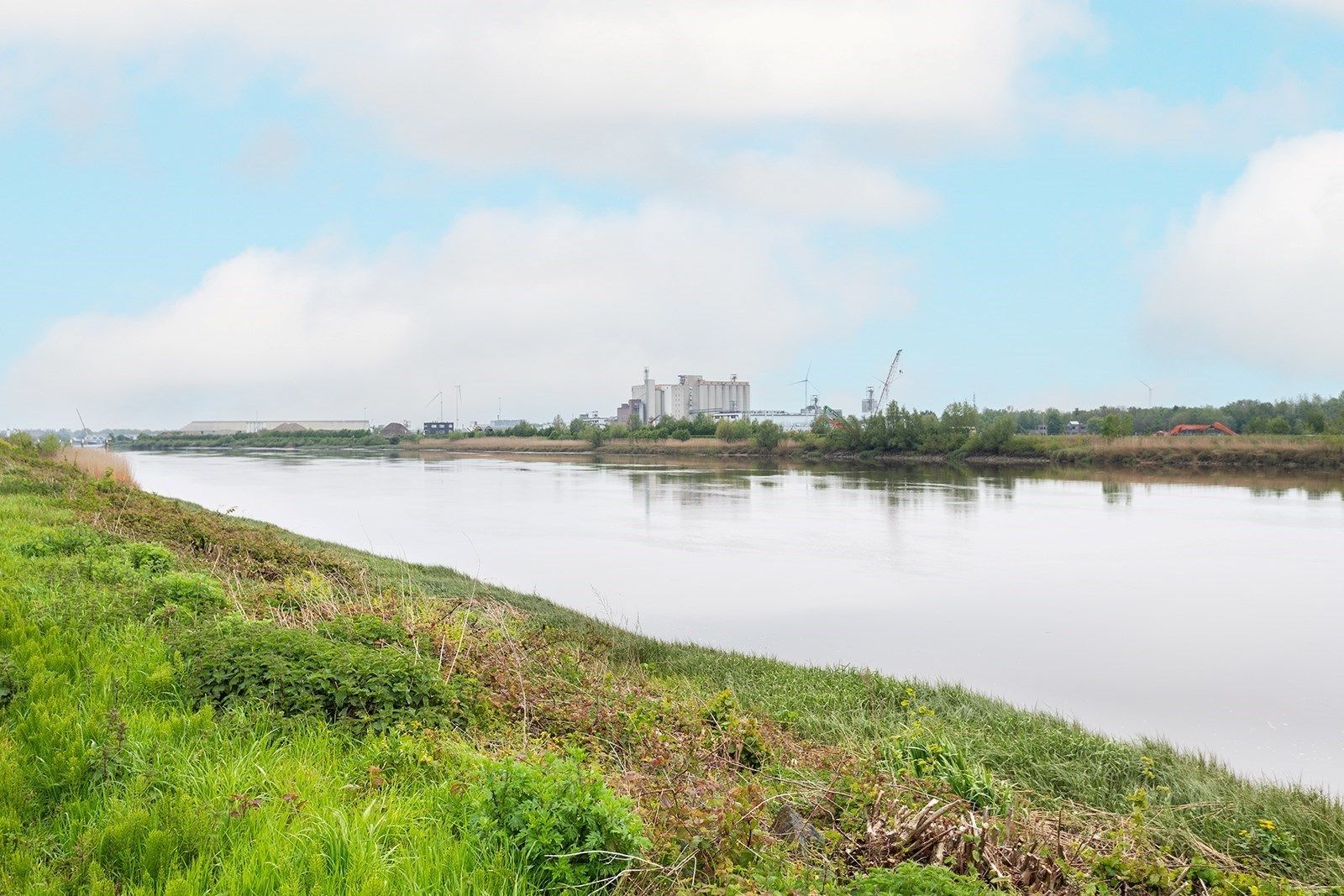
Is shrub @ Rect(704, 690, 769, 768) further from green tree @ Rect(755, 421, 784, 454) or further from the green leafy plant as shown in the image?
green tree @ Rect(755, 421, 784, 454)

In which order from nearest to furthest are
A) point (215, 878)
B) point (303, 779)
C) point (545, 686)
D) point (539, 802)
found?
point (215, 878), point (539, 802), point (303, 779), point (545, 686)

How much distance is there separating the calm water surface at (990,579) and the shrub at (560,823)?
19.7ft

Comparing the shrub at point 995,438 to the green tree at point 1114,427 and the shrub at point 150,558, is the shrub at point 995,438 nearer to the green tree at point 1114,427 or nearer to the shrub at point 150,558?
the green tree at point 1114,427

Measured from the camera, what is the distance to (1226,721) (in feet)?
26.2

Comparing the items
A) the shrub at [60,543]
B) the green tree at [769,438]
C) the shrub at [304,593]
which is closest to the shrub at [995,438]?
the green tree at [769,438]

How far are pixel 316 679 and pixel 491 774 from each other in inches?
64.6

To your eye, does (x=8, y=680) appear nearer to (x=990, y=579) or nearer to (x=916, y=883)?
(x=916, y=883)

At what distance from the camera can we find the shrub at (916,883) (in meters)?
2.67

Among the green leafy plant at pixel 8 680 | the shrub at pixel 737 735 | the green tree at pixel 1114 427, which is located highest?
the green tree at pixel 1114 427

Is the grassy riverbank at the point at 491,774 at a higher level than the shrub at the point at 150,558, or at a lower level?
lower

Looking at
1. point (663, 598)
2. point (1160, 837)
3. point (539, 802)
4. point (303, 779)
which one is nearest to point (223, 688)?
point (303, 779)

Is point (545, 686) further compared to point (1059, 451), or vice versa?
point (1059, 451)

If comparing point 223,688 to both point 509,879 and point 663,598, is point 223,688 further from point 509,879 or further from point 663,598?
point 663,598

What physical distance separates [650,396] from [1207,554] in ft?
458
